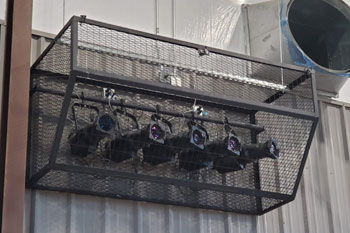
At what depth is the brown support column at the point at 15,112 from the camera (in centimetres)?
461

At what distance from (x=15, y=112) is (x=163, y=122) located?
1.02 m

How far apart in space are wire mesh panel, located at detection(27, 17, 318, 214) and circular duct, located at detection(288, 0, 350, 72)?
0.59m

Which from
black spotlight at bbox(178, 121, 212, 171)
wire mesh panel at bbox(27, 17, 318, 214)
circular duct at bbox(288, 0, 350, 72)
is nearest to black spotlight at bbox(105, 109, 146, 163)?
wire mesh panel at bbox(27, 17, 318, 214)

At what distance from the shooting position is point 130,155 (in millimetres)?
5309

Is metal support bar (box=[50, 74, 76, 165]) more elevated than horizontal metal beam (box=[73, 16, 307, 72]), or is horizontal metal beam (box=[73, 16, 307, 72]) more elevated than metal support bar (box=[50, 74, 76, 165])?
horizontal metal beam (box=[73, 16, 307, 72])

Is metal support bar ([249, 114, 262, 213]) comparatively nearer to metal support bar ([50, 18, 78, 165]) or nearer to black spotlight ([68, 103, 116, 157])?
black spotlight ([68, 103, 116, 157])

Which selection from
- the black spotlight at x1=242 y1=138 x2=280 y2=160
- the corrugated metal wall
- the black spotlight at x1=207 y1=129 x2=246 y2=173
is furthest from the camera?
the black spotlight at x1=242 y1=138 x2=280 y2=160

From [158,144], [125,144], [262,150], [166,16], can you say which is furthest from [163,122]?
[166,16]

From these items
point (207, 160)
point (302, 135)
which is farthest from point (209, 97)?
point (302, 135)

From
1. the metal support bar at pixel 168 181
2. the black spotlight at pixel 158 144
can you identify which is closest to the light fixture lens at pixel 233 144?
the metal support bar at pixel 168 181

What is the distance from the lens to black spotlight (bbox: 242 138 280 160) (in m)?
5.66

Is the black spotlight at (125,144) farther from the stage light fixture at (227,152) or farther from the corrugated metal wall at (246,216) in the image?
the stage light fixture at (227,152)

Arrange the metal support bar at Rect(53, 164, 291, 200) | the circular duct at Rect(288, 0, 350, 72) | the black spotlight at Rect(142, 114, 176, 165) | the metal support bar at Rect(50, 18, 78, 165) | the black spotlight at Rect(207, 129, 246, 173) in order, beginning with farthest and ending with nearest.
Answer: the circular duct at Rect(288, 0, 350, 72) → the black spotlight at Rect(207, 129, 246, 173) → the black spotlight at Rect(142, 114, 176, 165) → the metal support bar at Rect(53, 164, 291, 200) → the metal support bar at Rect(50, 18, 78, 165)

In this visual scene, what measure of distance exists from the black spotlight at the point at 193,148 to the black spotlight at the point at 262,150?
0.28 meters
